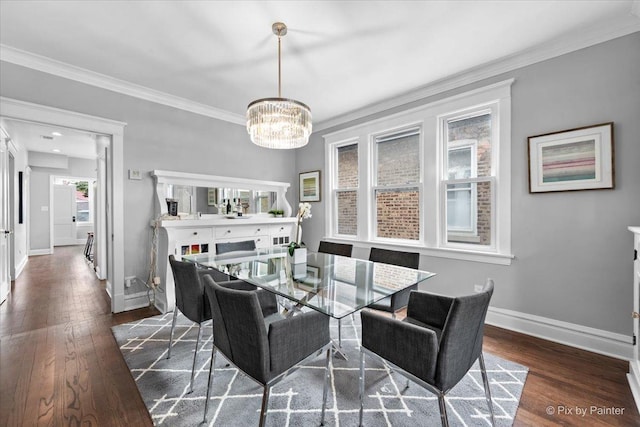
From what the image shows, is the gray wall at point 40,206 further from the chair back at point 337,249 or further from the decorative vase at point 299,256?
the decorative vase at point 299,256

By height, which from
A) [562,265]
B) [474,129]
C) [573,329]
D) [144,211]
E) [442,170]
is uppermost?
[474,129]

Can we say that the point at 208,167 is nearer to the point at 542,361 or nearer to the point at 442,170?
→ the point at 442,170

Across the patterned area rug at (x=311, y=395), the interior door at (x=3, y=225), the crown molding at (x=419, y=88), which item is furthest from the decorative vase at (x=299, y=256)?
the interior door at (x=3, y=225)

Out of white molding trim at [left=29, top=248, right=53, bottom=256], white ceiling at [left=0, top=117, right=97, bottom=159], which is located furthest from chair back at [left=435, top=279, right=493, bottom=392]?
white molding trim at [left=29, top=248, right=53, bottom=256]

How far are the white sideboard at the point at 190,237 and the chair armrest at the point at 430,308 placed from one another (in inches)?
105

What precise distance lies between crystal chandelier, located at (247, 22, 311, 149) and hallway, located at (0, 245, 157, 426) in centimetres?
207

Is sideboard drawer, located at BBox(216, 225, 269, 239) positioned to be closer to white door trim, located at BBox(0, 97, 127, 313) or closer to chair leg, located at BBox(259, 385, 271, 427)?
white door trim, located at BBox(0, 97, 127, 313)

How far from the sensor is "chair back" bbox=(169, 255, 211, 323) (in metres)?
1.94

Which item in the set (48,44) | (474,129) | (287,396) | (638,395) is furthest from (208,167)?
(638,395)

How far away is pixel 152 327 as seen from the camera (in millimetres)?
2812

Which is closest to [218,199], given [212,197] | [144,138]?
[212,197]

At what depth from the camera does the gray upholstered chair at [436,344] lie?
1.22 metres

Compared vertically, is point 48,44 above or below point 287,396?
above

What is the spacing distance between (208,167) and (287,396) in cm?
326
